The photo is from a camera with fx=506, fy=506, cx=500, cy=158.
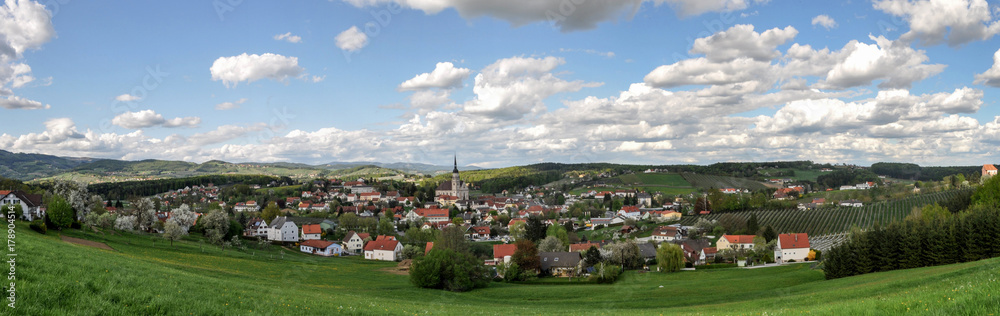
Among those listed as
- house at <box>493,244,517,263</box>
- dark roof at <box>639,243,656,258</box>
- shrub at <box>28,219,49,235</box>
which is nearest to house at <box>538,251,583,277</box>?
house at <box>493,244,517,263</box>

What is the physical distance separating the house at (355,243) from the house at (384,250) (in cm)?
883

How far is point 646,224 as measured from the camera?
124438 mm

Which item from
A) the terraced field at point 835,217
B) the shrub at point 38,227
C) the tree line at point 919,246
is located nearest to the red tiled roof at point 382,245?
the shrub at point 38,227

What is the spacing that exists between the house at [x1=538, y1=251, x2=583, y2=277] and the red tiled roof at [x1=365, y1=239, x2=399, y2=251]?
1071 inches

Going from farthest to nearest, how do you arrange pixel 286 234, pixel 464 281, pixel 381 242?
1. pixel 286 234
2. pixel 381 242
3. pixel 464 281

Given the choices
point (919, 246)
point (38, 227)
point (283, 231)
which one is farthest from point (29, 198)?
point (919, 246)

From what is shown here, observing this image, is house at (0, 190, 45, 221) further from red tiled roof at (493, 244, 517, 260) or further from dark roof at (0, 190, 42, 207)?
red tiled roof at (493, 244, 517, 260)

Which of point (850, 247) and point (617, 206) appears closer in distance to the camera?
point (850, 247)

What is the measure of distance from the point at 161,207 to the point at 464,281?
126168 millimetres

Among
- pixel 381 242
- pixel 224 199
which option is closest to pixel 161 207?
pixel 224 199

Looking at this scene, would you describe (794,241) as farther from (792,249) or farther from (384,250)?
(384,250)

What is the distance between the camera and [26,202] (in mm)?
64312

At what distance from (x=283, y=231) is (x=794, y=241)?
285 feet

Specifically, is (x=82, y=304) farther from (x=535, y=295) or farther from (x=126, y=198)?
(x=126, y=198)
